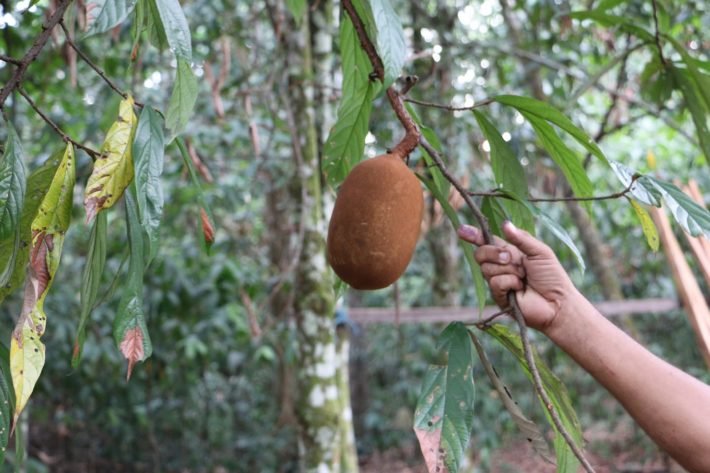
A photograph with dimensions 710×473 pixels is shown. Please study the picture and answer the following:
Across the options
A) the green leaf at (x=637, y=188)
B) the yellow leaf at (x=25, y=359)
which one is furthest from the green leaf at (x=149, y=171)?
the green leaf at (x=637, y=188)

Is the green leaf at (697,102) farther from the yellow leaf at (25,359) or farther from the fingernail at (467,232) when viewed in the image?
the yellow leaf at (25,359)

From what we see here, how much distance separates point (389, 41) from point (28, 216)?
1.22 feet

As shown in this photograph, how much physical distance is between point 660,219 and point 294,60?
1.00 metres

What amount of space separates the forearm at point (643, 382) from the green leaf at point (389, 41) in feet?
1.00

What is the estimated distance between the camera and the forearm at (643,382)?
0.80 m

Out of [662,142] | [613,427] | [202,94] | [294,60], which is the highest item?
[662,142]

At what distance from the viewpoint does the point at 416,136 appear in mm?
772

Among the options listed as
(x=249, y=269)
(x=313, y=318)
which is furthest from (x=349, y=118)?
(x=249, y=269)

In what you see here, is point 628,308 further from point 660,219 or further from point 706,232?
point 706,232

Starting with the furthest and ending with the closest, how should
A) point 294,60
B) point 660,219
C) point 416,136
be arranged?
point 294,60 < point 660,219 < point 416,136

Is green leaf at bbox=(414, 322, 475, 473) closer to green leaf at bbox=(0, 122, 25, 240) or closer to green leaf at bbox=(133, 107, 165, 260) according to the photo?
green leaf at bbox=(133, 107, 165, 260)

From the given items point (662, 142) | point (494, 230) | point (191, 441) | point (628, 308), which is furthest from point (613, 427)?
point (494, 230)

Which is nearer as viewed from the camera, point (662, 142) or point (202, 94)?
point (202, 94)

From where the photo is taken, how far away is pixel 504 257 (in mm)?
790
